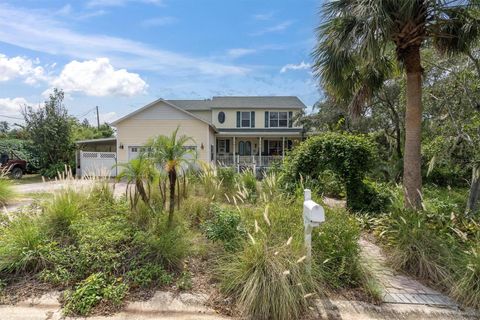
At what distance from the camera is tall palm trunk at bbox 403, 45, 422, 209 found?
6312 millimetres

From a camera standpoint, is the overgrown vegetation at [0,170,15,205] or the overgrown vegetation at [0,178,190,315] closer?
the overgrown vegetation at [0,178,190,315]

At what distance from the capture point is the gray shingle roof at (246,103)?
25.5 metres

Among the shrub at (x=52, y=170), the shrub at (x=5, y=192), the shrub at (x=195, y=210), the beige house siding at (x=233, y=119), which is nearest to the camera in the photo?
the shrub at (x=195, y=210)

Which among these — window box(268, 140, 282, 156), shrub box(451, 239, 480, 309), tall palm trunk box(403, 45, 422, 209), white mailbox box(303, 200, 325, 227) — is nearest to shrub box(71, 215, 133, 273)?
white mailbox box(303, 200, 325, 227)

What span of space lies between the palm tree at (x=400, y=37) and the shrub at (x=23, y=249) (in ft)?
20.2

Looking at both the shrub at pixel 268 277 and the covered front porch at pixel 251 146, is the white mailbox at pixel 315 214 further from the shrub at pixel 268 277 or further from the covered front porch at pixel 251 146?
the covered front porch at pixel 251 146

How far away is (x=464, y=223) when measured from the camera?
5129mm

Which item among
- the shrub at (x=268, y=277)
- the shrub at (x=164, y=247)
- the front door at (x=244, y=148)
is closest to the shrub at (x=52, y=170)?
the front door at (x=244, y=148)

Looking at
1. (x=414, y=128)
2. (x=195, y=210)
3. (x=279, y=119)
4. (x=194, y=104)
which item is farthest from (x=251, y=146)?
(x=195, y=210)

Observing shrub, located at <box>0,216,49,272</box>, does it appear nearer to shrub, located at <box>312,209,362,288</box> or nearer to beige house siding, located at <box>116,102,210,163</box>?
shrub, located at <box>312,209,362,288</box>

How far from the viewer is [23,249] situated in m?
4.11

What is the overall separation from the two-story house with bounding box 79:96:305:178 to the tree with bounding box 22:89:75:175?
4.67 feet

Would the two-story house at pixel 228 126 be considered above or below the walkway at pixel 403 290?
above

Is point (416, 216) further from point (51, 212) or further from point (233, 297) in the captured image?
point (51, 212)
